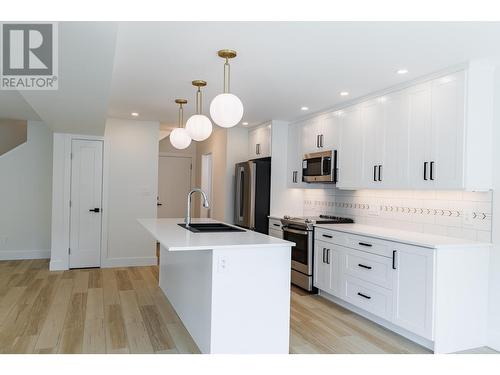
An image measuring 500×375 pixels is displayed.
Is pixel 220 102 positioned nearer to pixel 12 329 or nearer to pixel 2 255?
pixel 12 329

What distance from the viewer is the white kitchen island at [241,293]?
2598mm

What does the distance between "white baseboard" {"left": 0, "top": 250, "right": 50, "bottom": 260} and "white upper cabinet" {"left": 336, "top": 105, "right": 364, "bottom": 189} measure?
5.05 meters

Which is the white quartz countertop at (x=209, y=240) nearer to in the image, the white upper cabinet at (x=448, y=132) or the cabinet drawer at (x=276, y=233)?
the white upper cabinet at (x=448, y=132)

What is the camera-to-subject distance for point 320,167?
476 cm

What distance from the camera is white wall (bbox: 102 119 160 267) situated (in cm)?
583

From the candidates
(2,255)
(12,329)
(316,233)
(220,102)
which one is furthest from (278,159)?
(2,255)

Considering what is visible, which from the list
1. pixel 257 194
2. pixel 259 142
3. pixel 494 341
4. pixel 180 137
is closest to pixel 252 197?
pixel 257 194

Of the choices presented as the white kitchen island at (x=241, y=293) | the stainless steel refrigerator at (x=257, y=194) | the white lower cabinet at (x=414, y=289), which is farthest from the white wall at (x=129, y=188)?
the white lower cabinet at (x=414, y=289)

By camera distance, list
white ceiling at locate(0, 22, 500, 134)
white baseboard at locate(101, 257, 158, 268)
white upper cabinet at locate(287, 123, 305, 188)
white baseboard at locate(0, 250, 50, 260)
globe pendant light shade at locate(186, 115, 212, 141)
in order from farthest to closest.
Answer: white baseboard at locate(0, 250, 50, 260) < white baseboard at locate(101, 257, 158, 268) < white upper cabinet at locate(287, 123, 305, 188) < globe pendant light shade at locate(186, 115, 212, 141) < white ceiling at locate(0, 22, 500, 134)

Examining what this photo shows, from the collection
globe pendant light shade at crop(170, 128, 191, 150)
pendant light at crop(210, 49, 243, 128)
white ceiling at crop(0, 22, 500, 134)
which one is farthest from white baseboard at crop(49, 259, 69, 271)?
pendant light at crop(210, 49, 243, 128)

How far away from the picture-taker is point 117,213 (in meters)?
5.86

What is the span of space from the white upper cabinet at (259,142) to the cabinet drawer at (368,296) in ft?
8.21

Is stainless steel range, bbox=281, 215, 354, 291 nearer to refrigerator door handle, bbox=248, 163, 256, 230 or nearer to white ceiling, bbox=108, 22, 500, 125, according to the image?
refrigerator door handle, bbox=248, 163, 256, 230
